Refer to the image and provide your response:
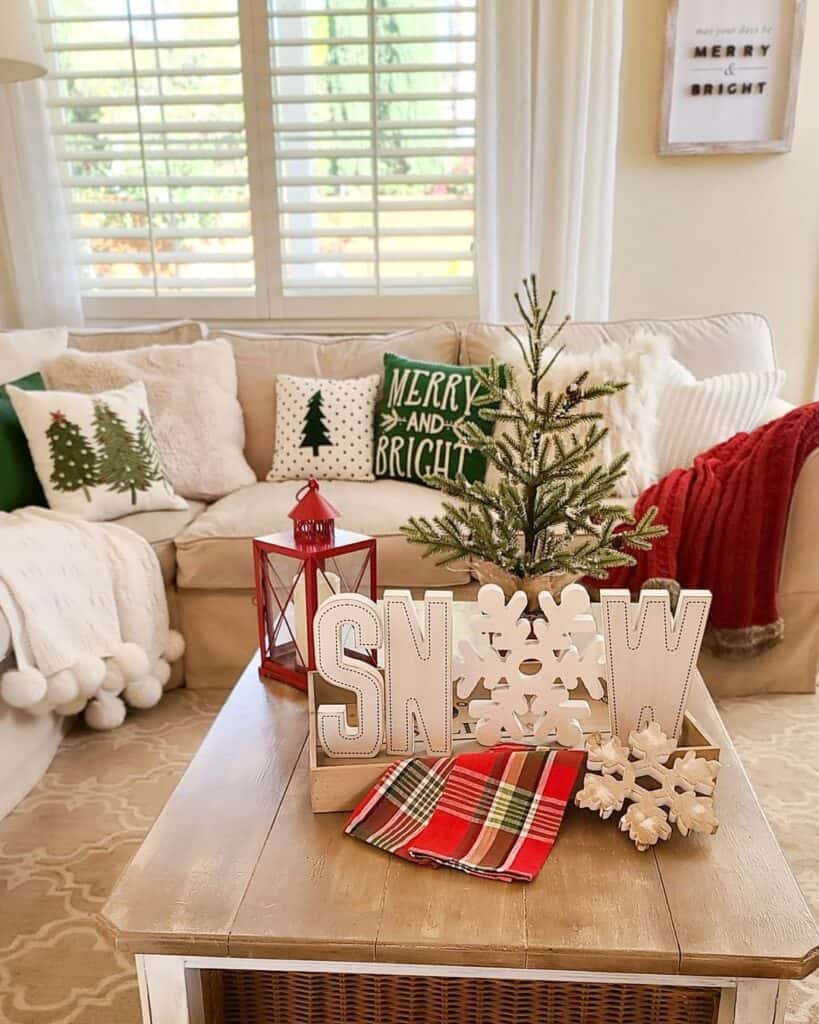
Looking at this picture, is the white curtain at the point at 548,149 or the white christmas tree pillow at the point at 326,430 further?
the white curtain at the point at 548,149

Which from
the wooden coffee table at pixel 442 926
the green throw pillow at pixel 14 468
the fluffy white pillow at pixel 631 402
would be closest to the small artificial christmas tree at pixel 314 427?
the fluffy white pillow at pixel 631 402

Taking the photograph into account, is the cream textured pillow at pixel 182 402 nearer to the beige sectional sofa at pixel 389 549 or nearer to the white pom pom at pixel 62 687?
the beige sectional sofa at pixel 389 549

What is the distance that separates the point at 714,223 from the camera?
3182mm

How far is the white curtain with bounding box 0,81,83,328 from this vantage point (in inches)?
124

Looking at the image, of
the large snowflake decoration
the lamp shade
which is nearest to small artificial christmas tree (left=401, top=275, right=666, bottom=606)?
the large snowflake decoration

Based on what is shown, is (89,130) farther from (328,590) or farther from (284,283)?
(328,590)

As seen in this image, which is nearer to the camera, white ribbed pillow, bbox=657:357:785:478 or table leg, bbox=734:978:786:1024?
table leg, bbox=734:978:786:1024

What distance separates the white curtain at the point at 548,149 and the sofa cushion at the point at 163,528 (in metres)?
1.36

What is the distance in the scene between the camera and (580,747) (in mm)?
1204

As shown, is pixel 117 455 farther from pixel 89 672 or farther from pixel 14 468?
pixel 89 672

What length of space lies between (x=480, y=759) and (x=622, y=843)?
0.67ft

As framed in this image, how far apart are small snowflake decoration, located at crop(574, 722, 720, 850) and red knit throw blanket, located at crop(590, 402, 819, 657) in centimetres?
105

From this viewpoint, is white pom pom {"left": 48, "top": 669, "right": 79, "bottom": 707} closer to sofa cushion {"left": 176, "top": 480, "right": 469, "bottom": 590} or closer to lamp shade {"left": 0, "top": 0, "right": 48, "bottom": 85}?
sofa cushion {"left": 176, "top": 480, "right": 469, "bottom": 590}

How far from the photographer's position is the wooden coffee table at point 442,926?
0.92 meters
